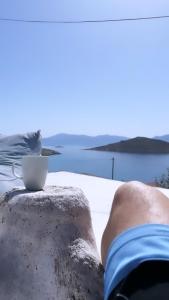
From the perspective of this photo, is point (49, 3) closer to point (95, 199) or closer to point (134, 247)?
point (95, 199)

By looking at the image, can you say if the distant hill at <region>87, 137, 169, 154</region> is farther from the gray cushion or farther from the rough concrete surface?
the rough concrete surface

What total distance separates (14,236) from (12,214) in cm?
6

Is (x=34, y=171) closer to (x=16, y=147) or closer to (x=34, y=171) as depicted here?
(x=34, y=171)

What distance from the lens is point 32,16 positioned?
185 inches

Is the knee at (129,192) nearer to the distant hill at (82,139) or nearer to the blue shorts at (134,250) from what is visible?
the blue shorts at (134,250)

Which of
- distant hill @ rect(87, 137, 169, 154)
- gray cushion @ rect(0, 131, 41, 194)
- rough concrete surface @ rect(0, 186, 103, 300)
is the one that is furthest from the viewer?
distant hill @ rect(87, 137, 169, 154)

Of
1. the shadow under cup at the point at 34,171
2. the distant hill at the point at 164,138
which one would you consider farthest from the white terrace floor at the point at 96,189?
the distant hill at the point at 164,138

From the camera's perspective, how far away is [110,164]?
4.01 metres

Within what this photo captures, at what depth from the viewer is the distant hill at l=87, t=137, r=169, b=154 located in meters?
3.93

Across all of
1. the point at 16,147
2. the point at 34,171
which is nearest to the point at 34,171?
the point at 34,171

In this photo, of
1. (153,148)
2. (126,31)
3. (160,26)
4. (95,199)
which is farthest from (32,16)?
(95,199)

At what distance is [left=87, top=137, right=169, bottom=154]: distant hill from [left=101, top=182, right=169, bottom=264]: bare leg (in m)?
2.99

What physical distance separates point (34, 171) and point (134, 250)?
0.52 metres

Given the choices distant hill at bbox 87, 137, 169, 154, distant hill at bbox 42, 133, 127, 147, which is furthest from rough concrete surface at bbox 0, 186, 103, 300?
distant hill at bbox 42, 133, 127, 147
